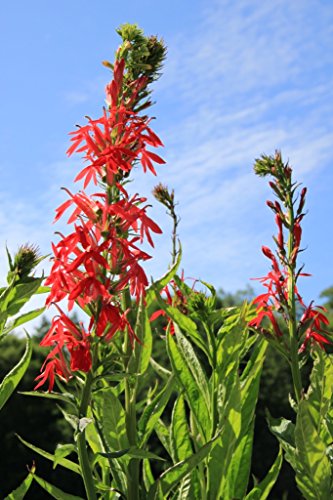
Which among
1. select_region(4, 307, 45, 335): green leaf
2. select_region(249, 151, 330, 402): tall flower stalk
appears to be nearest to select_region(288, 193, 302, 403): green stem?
select_region(249, 151, 330, 402): tall flower stalk

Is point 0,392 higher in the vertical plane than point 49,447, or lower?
lower

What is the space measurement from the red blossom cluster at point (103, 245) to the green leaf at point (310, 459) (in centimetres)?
44

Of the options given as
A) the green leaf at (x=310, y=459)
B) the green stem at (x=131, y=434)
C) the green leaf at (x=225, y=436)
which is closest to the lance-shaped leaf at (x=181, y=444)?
the green leaf at (x=225, y=436)

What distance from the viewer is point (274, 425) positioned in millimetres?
1908

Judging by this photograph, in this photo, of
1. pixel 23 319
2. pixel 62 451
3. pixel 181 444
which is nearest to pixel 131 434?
Answer: pixel 62 451

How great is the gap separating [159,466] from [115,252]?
46.0ft

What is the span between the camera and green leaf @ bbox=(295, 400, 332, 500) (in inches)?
63.2

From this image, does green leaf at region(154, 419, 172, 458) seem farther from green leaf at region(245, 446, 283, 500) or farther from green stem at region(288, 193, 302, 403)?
green stem at region(288, 193, 302, 403)

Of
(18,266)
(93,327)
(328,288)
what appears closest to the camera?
(93,327)

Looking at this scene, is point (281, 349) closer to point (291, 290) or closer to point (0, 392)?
point (291, 290)

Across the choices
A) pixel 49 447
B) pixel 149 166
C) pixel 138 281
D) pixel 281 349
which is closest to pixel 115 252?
pixel 138 281

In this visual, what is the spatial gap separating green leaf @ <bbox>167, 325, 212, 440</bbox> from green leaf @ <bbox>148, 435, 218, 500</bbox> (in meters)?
0.21

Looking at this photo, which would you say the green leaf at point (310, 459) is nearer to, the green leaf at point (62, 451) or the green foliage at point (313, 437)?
the green foliage at point (313, 437)

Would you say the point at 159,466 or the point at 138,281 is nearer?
the point at 138,281
